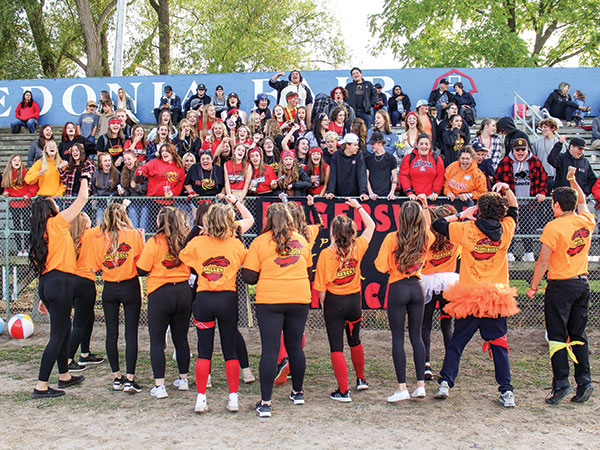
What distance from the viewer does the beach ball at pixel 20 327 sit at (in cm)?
852

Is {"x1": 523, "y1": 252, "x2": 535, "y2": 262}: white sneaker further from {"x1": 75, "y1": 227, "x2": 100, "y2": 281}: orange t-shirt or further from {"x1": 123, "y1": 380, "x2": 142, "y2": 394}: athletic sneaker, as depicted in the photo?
{"x1": 75, "y1": 227, "x2": 100, "y2": 281}: orange t-shirt

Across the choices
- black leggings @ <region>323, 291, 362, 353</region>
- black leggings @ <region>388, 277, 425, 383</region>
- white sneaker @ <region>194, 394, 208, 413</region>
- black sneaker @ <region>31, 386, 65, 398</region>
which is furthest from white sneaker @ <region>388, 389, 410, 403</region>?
black sneaker @ <region>31, 386, 65, 398</region>

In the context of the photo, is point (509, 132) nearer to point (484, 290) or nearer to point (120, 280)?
point (484, 290)

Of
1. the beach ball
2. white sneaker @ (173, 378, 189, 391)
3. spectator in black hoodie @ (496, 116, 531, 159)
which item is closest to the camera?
white sneaker @ (173, 378, 189, 391)

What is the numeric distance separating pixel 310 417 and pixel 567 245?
3095 millimetres

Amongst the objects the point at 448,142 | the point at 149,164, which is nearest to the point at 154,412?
the point at 149,164

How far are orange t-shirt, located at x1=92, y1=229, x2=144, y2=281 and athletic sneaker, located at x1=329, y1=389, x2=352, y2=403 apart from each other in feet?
8.12

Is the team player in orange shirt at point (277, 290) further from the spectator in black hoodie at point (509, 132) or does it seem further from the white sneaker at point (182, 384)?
the spectator in black hoodie at point (509, 132)

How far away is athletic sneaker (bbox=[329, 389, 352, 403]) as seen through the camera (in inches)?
233

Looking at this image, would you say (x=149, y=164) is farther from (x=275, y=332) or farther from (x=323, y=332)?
(x=275, y=332)

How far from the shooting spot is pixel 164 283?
593cm

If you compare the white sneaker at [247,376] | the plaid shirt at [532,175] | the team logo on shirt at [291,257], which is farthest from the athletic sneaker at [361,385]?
the plaid shirt at [532,175]

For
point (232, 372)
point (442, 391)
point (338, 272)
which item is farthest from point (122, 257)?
point (442, 391)

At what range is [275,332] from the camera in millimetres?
5531
